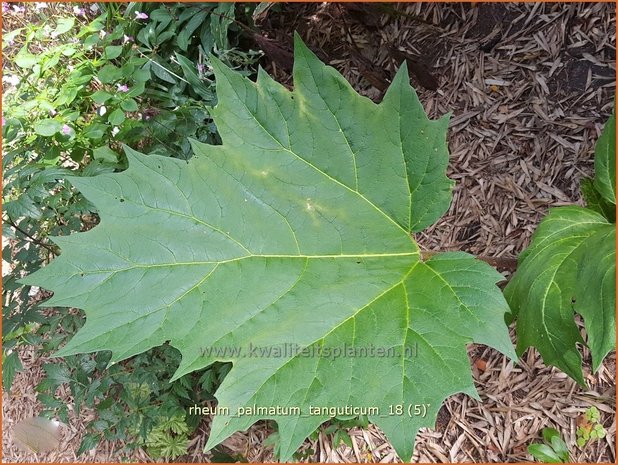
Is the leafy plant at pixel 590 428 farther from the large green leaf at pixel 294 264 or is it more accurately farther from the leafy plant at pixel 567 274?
the large green leaf at pixel 294 264

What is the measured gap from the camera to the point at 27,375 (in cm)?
272

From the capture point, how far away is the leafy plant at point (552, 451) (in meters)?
1.74

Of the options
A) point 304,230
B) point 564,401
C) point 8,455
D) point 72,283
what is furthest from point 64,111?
point 564,401

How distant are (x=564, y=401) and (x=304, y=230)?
1.13 metres

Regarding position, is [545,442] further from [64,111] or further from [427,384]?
[64,111]

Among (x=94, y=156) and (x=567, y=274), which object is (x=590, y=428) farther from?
(x=94, y=156)

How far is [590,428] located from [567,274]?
0.84m

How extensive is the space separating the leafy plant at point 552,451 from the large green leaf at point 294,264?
2.80 ft

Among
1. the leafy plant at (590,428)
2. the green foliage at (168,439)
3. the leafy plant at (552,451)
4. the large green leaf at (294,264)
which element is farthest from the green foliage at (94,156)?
the leafy plant at (590,428)

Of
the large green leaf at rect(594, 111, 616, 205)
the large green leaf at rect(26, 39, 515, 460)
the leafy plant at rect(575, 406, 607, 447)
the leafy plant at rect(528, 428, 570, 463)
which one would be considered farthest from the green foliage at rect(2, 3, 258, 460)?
the large green leaf at rect(594, 111, 616, 205)

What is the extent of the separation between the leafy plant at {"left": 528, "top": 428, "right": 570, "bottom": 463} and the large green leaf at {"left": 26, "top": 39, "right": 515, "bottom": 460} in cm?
85

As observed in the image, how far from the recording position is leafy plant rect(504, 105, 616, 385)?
3.71 ft

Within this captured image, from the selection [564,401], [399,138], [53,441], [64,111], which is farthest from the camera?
[53,441]

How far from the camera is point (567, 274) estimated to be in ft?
3.99
